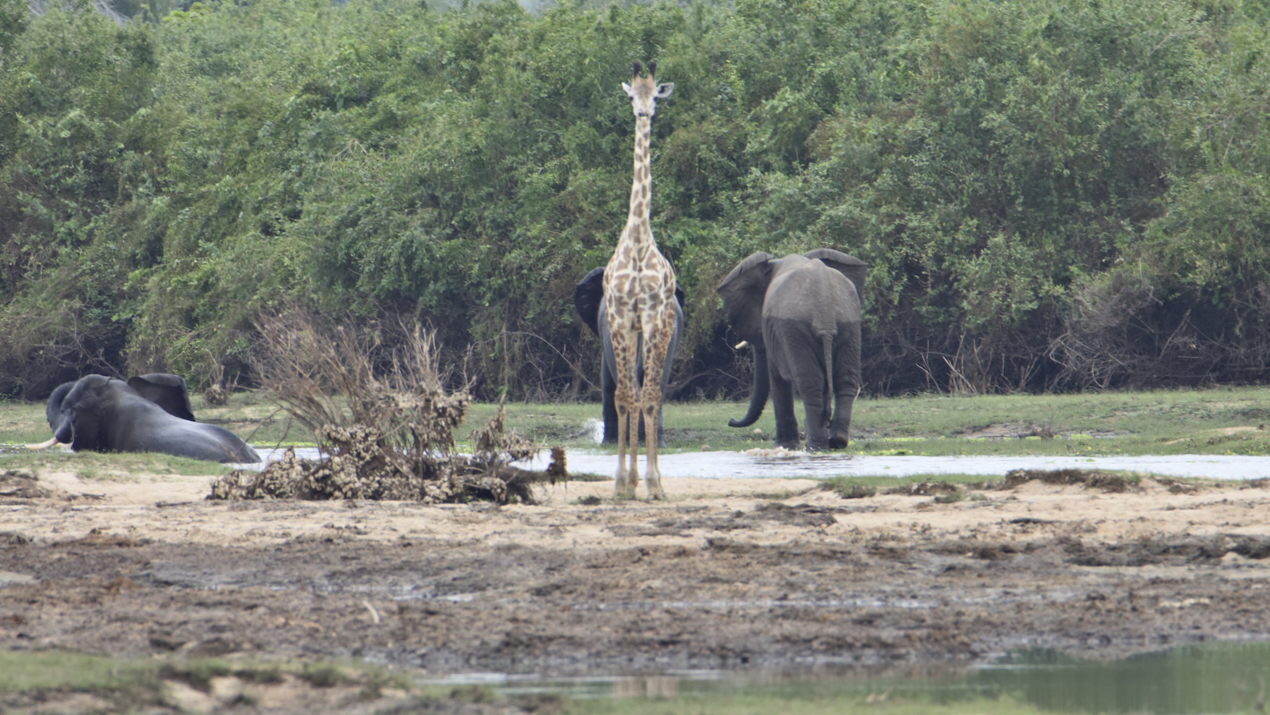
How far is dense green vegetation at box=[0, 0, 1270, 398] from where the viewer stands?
2450 centimetres

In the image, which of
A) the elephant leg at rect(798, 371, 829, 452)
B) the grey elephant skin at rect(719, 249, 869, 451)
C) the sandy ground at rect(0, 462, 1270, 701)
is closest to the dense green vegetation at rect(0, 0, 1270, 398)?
the grey elephant skin at rect(719, 249, 869, 451)

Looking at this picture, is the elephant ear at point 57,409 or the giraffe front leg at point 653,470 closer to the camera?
the giraffe front leg at point 653,470

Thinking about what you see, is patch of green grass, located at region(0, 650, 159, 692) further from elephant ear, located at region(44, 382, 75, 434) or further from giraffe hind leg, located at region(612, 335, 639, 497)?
elephant ear, located at region(44, 382, 75, 434)

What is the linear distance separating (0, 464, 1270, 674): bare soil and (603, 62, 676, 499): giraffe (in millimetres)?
482

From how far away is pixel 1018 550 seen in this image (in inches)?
354

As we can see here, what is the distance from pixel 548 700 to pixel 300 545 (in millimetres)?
4190

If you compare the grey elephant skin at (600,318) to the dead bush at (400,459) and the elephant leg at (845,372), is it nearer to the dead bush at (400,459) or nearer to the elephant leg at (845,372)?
the elephant leg at (845,372)

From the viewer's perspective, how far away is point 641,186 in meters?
12.5

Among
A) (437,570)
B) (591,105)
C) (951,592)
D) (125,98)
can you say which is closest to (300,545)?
(437,570)

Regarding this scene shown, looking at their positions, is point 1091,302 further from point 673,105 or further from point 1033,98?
point 673,105

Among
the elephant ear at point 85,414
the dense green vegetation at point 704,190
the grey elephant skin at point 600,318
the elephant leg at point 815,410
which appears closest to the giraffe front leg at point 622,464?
the grey elephant skin at point 600,318

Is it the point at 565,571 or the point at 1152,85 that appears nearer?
the point at 565,571

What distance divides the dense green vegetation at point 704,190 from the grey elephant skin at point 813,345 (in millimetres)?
6568

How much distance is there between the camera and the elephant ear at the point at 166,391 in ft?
57.9
